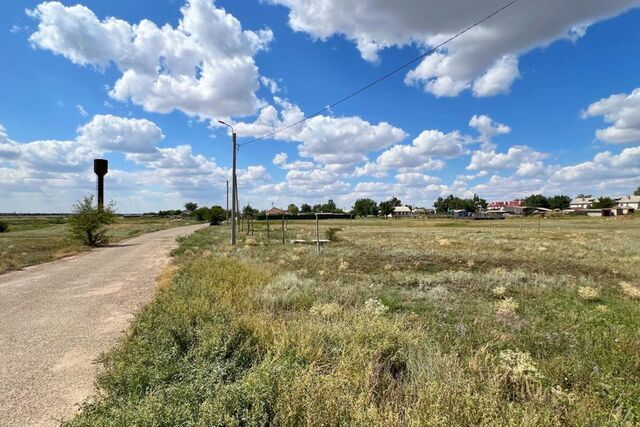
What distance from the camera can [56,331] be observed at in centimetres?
738

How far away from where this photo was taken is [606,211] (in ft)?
341

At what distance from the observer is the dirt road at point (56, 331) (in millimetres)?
4602

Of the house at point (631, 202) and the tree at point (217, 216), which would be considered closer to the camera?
the tree at point (217, 216)

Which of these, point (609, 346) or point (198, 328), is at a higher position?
point (198, 328)

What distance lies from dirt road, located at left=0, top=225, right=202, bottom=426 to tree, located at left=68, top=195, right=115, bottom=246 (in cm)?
1550

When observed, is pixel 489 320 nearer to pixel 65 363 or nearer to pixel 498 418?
pixel 498 418

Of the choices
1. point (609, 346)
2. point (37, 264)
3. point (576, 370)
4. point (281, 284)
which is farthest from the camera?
point (37, 264)

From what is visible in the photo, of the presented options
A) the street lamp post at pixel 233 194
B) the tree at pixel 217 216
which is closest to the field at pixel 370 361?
the street lamp post at pixel 233 194

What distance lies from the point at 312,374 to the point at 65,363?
4.19 metres

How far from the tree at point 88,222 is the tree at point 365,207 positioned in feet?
465

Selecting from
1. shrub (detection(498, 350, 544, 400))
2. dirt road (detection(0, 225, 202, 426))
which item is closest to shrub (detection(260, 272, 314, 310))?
dirt road (detection(0, 225, 202, 426))

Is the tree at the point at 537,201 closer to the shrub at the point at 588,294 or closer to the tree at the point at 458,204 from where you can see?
the tree at the point at 458,204

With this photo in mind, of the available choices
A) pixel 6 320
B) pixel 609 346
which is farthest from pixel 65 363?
pixel 609 346

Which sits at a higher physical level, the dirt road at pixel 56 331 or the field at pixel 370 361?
the field at pixel 370 361
